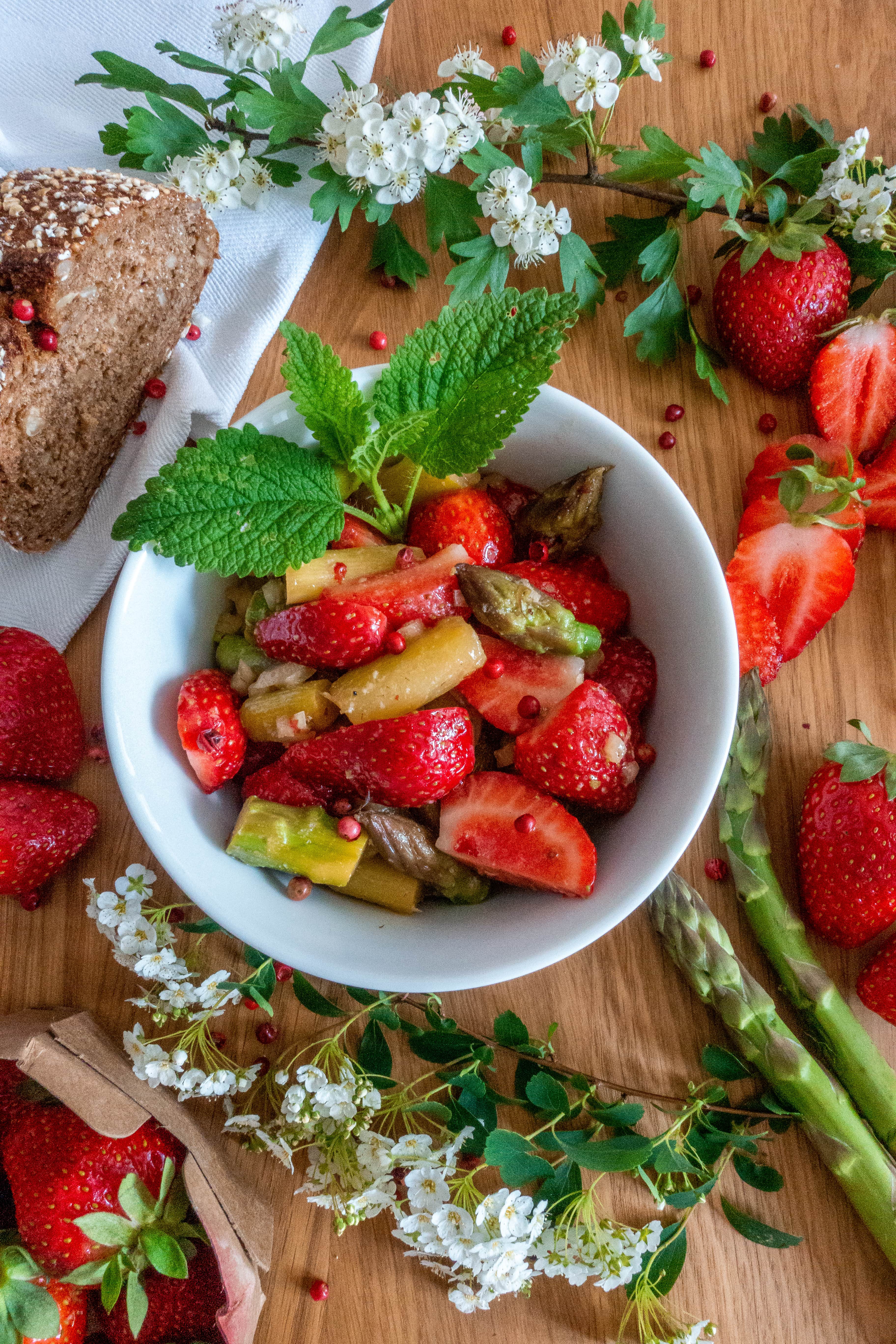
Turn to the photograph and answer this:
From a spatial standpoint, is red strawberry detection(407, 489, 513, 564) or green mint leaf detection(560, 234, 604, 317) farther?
green mint leaf detection(560, 234, 604, 317)

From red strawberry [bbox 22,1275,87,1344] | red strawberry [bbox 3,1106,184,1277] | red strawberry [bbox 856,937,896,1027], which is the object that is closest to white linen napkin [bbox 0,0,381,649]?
red strawberry [bbox 3,1106,184,1277]

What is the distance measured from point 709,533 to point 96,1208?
70.7 inches

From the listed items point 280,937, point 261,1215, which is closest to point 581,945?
point 280,937

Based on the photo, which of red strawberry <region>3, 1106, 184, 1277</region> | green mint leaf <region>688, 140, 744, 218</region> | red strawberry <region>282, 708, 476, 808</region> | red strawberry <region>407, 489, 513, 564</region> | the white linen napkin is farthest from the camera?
the white linen napkin

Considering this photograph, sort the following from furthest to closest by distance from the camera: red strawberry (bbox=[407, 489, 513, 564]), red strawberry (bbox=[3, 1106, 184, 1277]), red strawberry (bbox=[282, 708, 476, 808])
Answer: red strawberry (bbox=[3, 1106, 184, 1277])
red strawberry (bbox=[407, 489, 513, 564])
red strawberry (bbox=[282, 708, 476, 808])

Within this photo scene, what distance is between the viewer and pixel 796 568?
196 centimetres

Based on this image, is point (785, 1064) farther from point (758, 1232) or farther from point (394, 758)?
point (394, 758)

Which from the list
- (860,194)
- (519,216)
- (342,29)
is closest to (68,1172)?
(519,216)

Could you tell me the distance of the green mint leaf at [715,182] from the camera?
1.91 meters

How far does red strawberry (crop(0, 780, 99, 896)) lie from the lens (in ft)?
5.98

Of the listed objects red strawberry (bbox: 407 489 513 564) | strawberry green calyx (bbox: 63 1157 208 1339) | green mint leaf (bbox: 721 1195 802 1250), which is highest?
red strawberry (bbox: 407 489 513 564)

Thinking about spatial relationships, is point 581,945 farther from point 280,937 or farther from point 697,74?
point 697,74

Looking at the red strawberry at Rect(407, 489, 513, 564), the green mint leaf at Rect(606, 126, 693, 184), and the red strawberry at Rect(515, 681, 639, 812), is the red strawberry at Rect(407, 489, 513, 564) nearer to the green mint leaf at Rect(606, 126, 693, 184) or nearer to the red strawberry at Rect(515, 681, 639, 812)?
the red strawberry at Rect(515, 681, 639, 812)

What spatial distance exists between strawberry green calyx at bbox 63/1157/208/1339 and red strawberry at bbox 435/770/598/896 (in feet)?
2.93
